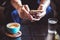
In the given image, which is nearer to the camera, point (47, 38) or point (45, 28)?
point (47, 38)

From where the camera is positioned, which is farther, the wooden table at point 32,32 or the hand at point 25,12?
the hand at point 25,12

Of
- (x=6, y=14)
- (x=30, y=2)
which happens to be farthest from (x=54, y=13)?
(x=6, y=14)

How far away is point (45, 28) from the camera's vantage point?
125 cm

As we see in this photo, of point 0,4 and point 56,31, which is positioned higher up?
point 0,4

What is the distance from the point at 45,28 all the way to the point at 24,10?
0.23 metres

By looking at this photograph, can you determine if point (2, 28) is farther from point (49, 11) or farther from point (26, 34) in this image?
point (49, 11)

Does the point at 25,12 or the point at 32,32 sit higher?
the point at 25,12

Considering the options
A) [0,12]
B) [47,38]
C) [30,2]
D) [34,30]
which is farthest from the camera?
[0,12]

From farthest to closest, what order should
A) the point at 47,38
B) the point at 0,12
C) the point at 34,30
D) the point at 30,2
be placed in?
the point at 0,12, the point at 30,2, the point at 34,30, the point at 47,38

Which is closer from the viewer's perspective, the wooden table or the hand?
the wooden table

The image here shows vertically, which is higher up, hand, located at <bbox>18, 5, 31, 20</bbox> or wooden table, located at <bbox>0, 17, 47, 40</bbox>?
hand, located at <bbox>18, 5, 31, 20</bbox>

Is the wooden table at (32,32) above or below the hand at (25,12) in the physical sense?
below

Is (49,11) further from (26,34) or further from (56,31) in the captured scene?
(26,34)

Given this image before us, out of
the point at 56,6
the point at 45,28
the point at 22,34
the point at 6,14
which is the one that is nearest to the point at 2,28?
the point at 22,34
